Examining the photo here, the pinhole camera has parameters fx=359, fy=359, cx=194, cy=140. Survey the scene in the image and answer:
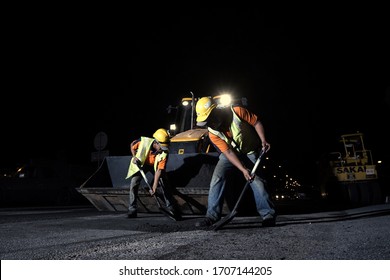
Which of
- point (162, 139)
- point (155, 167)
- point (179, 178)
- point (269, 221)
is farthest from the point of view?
point (179, 178)

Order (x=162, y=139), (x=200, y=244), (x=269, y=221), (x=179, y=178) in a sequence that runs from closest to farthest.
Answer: (x=200, y=244)
(x=269, y=221)
(x=162, y=139)
(x=179, y=178)

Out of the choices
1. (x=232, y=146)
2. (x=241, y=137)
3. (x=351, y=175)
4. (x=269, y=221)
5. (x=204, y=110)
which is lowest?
(x=351, y=175)

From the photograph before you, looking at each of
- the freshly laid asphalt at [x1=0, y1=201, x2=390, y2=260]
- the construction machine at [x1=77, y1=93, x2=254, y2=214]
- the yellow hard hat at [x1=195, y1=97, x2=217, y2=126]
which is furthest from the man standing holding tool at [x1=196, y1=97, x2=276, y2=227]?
the construction machine at [x1=77, y1=93, x2=254, y2=214]

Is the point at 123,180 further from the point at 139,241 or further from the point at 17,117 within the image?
the point at 17,117

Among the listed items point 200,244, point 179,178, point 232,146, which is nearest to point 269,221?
point 232,146

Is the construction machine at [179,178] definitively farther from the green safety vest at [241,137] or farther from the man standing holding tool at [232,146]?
the green safety vest at [241,137]

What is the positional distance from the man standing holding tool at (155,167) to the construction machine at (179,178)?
177 mm

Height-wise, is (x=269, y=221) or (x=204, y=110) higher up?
(x=204, y=110)

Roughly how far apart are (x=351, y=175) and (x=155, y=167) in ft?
27.7

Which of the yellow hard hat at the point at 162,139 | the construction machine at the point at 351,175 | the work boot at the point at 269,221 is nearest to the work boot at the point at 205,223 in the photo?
the work boot at the point at 269,221

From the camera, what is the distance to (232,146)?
4.84 metres

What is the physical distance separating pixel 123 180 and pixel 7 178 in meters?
6.91

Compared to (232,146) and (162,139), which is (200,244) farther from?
(162,139)

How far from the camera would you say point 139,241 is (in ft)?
11.7
